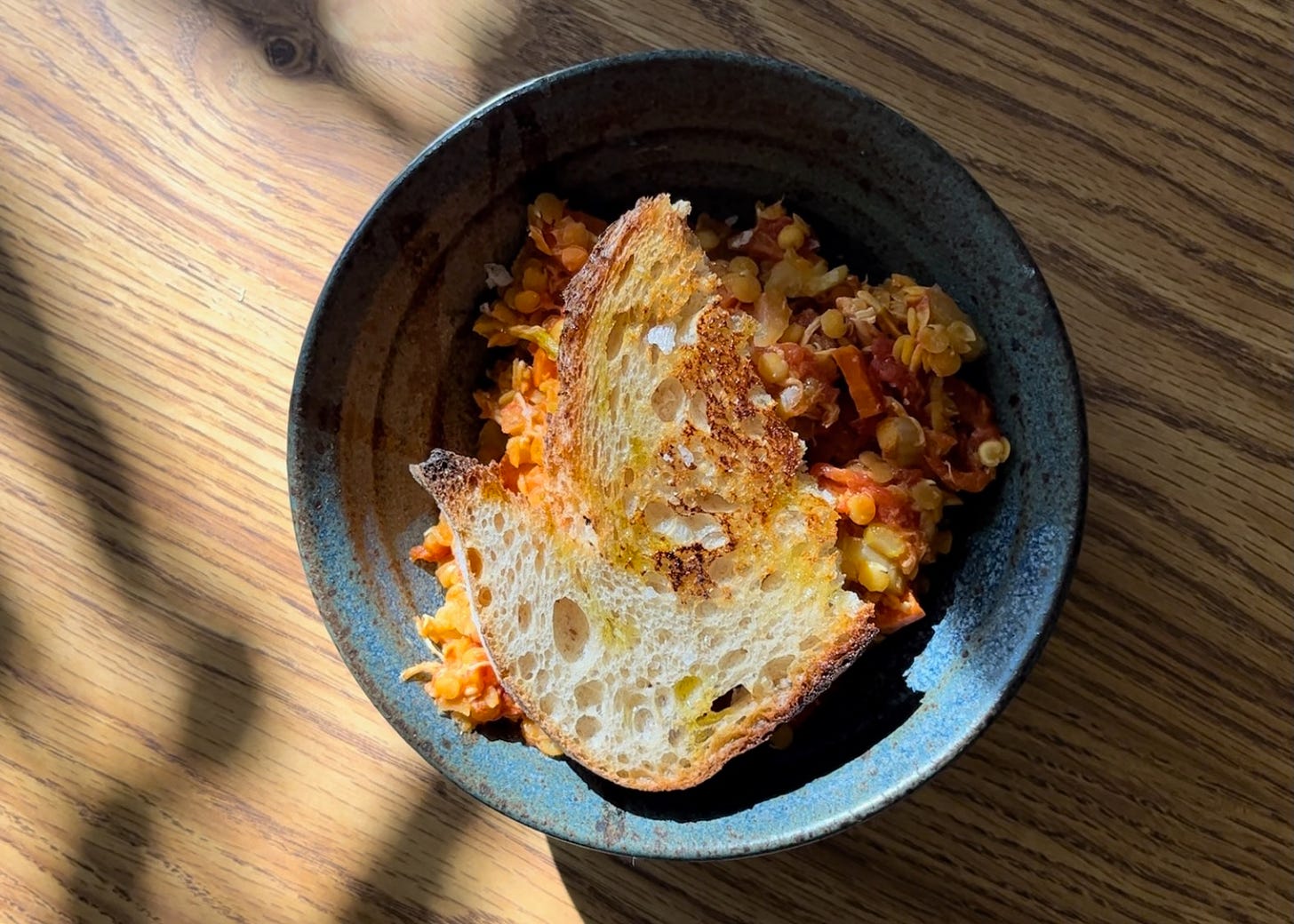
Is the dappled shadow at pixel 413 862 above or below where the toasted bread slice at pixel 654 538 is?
below

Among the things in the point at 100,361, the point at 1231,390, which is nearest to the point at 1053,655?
the point at 1231,390

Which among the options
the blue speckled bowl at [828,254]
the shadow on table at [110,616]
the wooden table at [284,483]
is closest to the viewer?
the blue speckled bowl at [828,254]

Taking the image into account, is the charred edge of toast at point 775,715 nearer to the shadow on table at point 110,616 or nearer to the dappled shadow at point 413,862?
the dappled shadow at point 413,862

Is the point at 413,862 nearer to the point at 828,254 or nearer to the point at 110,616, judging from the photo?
the point at 110,616

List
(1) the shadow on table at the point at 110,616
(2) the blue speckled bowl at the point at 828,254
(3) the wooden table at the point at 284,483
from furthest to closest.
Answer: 1. (1) the shadow on table at the point at 110,616
2. (3) the wooden table at the point at 284,483
3. (2) the blue speckled bowl at the point at 828,254

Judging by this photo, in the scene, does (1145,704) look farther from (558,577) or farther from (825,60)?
(825,60)

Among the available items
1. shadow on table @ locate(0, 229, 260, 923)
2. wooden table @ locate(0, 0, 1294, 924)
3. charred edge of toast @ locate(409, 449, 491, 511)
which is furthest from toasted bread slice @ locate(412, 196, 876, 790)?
shadow on table @ locate(0, 229, 260, 923)

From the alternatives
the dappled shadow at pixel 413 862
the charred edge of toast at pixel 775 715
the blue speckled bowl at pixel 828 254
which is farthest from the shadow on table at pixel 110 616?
the charred edge of toast at pixel 775 715
